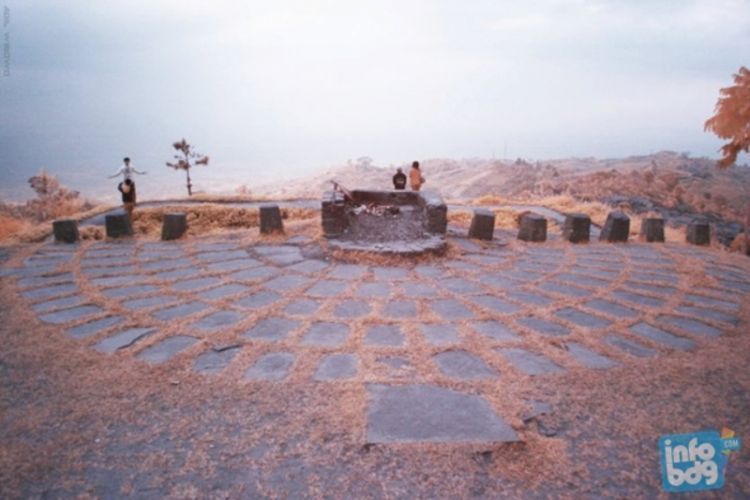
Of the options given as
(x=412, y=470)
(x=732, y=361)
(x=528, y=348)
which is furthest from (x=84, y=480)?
(x=732, y=361)

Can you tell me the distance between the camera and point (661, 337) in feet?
11.9

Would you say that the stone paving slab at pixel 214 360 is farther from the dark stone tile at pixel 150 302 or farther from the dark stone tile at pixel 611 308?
the dark stone tile at pixel 611 308

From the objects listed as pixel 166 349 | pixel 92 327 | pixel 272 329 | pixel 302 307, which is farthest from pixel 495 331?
pixel 92 327

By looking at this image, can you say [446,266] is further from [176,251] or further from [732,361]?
[176,251]

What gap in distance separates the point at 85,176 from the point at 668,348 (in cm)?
10371

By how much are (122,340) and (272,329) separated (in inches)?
46.2

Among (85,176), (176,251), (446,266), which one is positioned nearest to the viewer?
(446,266)

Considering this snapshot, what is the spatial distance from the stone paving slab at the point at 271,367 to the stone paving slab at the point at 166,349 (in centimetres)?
67

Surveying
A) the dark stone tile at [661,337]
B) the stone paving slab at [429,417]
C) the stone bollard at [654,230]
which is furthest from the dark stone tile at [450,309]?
the stone bollard at [654,230]

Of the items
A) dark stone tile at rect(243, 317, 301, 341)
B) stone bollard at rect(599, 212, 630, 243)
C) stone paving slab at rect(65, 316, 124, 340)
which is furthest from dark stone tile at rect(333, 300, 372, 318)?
stone bollard at rect(599, 212, 630, 243)

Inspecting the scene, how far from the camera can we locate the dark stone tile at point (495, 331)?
11.6 feet

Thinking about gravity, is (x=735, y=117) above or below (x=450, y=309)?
above

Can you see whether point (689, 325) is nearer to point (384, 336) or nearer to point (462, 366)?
point (462, 366)

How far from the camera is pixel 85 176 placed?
85.9 meters
